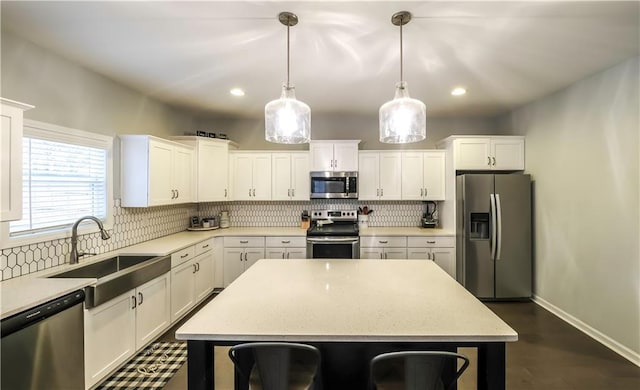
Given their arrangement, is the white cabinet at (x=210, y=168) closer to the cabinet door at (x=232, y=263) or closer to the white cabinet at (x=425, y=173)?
the cabinet door at (x=232, y=263)

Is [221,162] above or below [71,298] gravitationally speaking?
above

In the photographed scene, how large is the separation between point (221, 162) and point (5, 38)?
242cm

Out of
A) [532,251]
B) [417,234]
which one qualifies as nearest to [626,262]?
[532,251]

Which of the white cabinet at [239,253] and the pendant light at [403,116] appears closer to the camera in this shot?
the pendant light at [403,116]

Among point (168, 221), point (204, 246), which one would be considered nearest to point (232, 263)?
point (204, 246)

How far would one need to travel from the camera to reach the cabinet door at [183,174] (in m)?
3.67

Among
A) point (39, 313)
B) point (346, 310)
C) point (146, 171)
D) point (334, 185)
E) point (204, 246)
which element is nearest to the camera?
point (346, 310)

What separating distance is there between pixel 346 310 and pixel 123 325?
6.42ft

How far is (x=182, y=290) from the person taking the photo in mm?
3305

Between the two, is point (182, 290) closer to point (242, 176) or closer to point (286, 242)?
point (286, 242)

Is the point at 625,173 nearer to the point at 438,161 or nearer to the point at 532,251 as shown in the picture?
the point at 532,251

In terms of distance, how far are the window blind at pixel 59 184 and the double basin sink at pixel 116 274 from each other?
425 mm

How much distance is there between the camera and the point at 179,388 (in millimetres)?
2227

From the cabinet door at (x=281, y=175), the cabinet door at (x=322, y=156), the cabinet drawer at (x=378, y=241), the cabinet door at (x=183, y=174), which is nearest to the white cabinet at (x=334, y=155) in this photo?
the cabinet door at (x=322, y=156)
